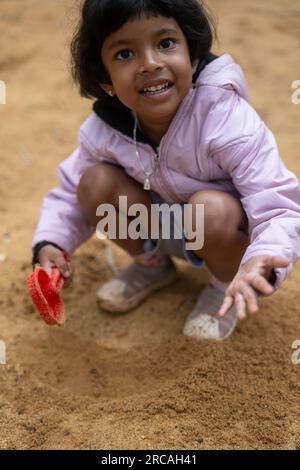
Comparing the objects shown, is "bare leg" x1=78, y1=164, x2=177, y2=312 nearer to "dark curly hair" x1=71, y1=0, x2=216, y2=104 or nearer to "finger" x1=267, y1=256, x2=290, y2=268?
"dark curly hair" x1=71, y1=0, x2=216, y2=104

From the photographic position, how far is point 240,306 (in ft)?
3.43

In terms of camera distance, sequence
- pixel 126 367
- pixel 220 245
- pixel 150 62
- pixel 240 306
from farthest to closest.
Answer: pixel 126 367 → pixel 220 245 → pixel 150 62 → pixel 240 306

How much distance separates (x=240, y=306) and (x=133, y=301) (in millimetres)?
702

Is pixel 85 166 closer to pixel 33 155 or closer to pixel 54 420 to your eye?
pixel 54 420

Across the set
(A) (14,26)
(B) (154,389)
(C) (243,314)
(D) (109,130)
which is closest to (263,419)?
(B) (154,389)

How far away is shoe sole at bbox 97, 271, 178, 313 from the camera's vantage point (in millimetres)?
1692

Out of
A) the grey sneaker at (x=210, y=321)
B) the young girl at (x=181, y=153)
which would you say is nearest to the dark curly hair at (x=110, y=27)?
the young girl at (x=181, y=153)

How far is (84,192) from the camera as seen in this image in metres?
1.55

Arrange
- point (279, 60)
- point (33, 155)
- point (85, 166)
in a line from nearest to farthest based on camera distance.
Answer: point (85, 166) < point (33, 155) < point (279, 60)

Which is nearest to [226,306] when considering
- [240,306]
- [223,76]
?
[240,306]

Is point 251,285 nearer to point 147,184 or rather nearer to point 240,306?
point 240,306

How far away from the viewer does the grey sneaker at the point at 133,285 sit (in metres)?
1.70

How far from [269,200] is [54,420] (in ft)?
2.20

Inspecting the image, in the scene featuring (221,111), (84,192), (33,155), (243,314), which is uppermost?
(221,111)
